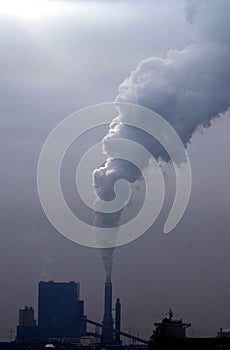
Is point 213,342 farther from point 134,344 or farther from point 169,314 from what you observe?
point 134,344

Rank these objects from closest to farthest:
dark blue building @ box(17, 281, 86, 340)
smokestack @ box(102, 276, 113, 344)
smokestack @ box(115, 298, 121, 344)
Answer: smokestack @ box(102, 276, 113, 344) → smokestack @ box(115, 298, 121, 344) → dark blue building @ box(17, 281, 86, 340)

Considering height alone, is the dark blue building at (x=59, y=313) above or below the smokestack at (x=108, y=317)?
above

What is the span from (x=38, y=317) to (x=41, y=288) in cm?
837

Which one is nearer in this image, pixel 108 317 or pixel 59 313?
pixel 108 317

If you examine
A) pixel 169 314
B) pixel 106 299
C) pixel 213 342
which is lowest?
pixel 213 342

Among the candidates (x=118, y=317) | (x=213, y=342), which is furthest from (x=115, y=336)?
(x=213, y=342)

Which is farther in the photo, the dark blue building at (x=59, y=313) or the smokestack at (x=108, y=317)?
the dark blue building at (x=59, y=313)

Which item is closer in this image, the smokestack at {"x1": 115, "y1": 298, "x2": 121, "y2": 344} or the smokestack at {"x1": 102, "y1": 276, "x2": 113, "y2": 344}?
the smokestack at {"x1": 102, "y1": 276, "x2": 113, "y2": 344}

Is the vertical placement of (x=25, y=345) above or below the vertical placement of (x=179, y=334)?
above

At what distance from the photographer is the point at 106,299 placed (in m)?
104

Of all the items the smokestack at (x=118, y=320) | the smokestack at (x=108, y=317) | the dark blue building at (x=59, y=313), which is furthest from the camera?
the dark blue building at (x=59, y=313)

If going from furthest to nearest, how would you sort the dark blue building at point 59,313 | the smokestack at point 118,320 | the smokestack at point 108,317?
the dark blue building at point 59,313 < the smokestack at point 118,320 < the smokestack at point 108,317

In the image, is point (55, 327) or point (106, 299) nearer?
point (106, 299)

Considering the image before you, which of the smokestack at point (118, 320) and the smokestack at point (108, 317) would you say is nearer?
the smokestack at point (108, 317)
